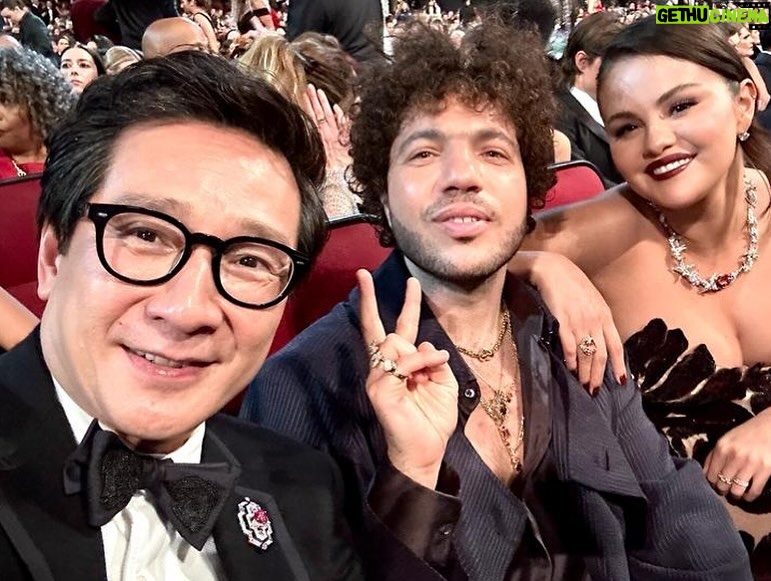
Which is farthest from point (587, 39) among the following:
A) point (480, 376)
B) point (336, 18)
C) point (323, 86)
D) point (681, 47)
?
point (480, 376)

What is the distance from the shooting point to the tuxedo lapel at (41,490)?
74 centimetres

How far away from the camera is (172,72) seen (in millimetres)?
918

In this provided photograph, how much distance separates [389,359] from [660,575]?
2.23 feet

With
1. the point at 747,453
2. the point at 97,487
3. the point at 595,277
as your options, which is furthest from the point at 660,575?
the point at 97,487

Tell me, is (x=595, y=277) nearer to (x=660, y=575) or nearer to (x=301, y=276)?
(x=660, y=575)

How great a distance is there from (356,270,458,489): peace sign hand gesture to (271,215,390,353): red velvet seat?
0.52 m

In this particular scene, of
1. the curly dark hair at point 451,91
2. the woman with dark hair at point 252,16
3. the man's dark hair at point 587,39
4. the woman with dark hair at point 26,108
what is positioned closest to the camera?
the curly dark hair at point 451,91

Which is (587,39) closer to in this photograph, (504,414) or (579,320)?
(579,320)

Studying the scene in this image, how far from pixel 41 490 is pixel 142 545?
Answer: 0.12 meters

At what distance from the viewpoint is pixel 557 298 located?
1483 mm

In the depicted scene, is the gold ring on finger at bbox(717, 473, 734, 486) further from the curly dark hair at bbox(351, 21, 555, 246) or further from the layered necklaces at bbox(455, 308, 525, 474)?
the curly dark hair at bbox(351, 21, 555, 246)

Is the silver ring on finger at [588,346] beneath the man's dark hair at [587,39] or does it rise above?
beneath

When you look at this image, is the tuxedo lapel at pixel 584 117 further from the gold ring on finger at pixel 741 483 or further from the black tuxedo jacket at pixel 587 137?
the gold ring on finger at pixel 741 483

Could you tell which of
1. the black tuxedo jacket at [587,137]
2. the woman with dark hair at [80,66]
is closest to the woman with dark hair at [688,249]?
the black tuxedo jacket at [587,137]
